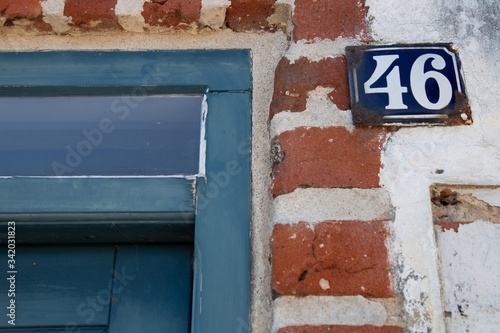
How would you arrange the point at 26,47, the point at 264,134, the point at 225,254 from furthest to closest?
the point at 26,47
the point at 264,134
the point at 225,254

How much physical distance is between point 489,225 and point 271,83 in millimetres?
526

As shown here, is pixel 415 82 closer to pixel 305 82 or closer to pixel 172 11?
pixel 305 82

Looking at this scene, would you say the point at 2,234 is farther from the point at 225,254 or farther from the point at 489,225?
the point at 489,225

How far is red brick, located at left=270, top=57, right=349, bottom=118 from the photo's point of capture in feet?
3.81

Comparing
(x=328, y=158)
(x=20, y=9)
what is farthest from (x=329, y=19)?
(x=20, y=9)

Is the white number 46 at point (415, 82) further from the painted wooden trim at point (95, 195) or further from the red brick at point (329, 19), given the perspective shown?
the painted wooden trim at point (95, 195)

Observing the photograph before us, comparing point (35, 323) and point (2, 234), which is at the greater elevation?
point (2, 234)

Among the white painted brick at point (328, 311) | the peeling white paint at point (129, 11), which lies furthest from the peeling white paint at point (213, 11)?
the white painted brick at point (328, 311)

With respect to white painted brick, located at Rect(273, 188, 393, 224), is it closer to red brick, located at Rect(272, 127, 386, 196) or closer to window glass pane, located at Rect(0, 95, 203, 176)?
red brick, located at Rect(272, 127, 386, 196)

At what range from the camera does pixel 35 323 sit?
117cm

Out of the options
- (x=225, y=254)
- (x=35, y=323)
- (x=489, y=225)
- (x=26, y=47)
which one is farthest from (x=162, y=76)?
(x=489, y=225)

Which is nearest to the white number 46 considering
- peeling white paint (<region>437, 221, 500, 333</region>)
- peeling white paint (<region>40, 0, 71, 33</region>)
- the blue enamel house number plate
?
the blue enamel house number plate

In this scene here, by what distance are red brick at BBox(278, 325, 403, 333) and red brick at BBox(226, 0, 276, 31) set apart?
2.26 feet

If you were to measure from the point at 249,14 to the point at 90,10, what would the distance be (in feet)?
1.17
